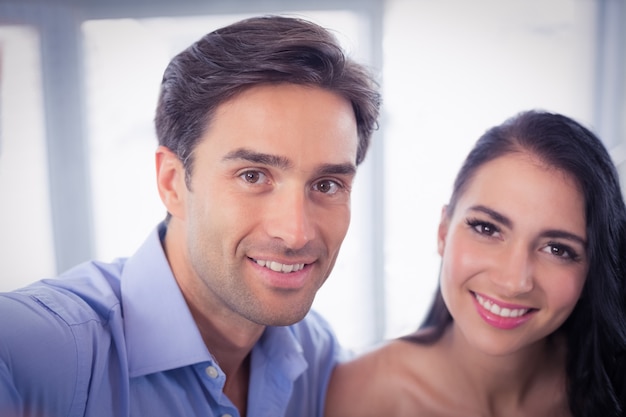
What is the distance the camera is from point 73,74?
2.69 metres

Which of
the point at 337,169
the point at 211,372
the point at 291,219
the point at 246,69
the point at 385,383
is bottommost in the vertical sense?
the point at 385,383

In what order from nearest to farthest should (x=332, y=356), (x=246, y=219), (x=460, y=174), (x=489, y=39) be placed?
(x=246, y=219) → (x=460, y=174) → (x=332, y=356) → (x=489, y=39)

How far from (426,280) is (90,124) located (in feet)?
6.31

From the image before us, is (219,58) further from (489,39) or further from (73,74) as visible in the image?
(489,39)

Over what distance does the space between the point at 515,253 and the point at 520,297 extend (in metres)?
0.12

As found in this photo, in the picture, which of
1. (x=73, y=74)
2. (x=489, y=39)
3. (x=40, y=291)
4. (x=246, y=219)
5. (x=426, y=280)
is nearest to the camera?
(x=40, y=291)

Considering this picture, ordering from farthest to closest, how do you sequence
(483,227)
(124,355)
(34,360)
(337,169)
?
(483,227)
(337,169)
(124,355)
(34,360)

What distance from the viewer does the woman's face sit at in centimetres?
149

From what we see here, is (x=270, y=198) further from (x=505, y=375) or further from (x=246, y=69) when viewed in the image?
(x=505, y=375)

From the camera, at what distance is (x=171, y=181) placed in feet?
5.04

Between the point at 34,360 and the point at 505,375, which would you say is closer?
the point at 34,360

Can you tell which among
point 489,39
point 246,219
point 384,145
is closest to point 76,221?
point 384,145

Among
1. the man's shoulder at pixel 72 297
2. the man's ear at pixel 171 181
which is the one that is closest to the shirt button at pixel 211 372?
the man's shoulder at pixel 72 297

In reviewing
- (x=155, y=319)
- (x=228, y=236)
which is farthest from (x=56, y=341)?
(x=228, y=236)
